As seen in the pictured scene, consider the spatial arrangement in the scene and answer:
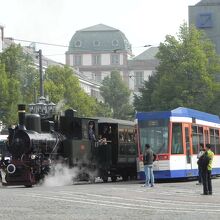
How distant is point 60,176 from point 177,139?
524 cm

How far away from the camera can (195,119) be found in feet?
109

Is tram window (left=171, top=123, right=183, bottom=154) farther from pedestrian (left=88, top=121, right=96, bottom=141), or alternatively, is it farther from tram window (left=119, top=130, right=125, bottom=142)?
tram window (left=119, top=130, right=125, bottom=142)

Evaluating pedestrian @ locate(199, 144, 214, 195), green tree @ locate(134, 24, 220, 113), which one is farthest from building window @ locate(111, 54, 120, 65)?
pedestrian @ locate(199, 144, 214, 195)

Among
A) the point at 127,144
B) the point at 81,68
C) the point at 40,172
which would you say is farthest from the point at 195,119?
the point at 81,68

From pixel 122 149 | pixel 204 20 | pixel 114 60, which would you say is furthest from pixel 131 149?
pixel 114 60

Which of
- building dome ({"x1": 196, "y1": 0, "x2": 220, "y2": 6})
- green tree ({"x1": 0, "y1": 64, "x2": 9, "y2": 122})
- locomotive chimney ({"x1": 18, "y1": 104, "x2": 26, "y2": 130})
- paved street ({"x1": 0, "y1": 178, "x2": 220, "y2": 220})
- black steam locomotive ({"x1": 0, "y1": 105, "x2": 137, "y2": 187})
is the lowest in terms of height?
paved street ({"x1": 0, "y1": 178, "x2": 220, "y2": 220})

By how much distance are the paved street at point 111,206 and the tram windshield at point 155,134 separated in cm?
691

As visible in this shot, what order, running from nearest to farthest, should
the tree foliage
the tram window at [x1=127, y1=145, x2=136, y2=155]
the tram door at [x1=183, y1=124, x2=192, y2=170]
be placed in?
the tram door at [x1=183, y1=124, x2=192, y2=170], the tram window at [x1=127, y1=145, x2=136, y2=155], the tree foliage

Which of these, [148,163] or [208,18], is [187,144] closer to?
[148,163]

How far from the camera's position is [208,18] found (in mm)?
96688


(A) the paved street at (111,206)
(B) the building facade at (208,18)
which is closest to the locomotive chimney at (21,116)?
(A) the paved street at (111,206)

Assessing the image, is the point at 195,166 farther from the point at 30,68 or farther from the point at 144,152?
the point at 30,68

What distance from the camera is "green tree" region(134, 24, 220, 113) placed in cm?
5925

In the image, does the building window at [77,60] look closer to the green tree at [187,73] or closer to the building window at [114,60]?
the building window at [114,60]
